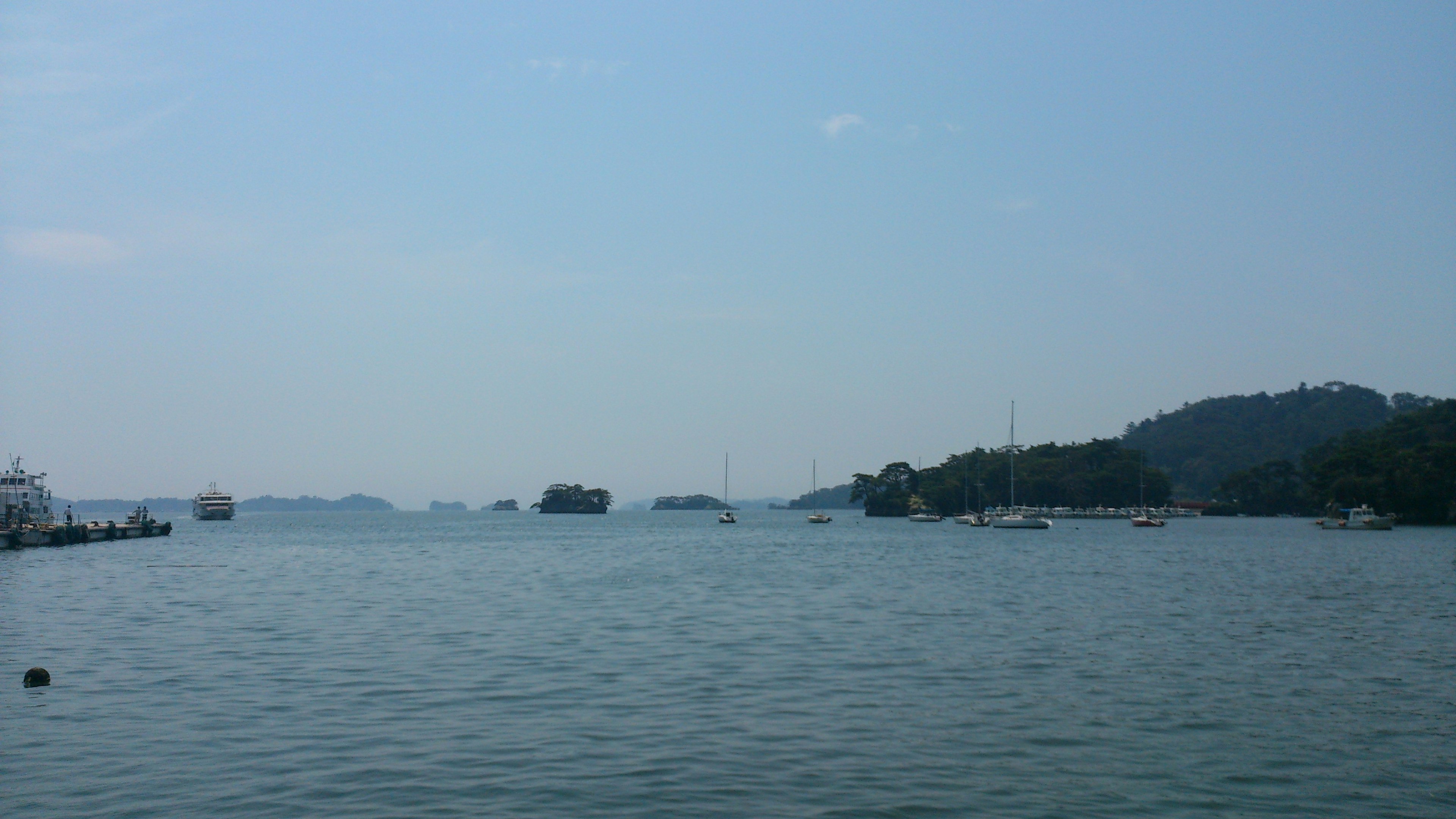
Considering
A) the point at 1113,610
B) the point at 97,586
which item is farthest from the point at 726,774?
the point at 97,586

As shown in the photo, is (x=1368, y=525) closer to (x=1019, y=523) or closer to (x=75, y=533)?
(x=1019, y=523)

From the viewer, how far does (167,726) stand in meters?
19.9

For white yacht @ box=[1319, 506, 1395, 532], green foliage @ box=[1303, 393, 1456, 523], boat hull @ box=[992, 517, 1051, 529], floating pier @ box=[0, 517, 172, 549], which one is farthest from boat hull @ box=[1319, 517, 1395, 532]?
floating pier @ box=[0, 517, 172, 549]

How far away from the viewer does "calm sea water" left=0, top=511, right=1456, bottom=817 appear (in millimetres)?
15469

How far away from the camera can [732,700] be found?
22.6m

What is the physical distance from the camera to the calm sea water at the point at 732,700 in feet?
50.8

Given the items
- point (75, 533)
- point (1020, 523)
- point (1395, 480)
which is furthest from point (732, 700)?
point (1395, 480)

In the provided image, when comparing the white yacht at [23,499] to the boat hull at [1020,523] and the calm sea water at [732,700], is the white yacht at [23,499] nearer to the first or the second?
the calm sea water at [732,700]

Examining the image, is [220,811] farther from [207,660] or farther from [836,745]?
[207,660]

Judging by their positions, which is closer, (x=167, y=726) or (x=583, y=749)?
(x=583, y=749)

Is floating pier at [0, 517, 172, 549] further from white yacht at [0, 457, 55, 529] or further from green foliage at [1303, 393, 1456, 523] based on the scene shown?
green foliage at [1303, 393, 1456, 523]

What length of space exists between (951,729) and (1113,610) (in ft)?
78.7

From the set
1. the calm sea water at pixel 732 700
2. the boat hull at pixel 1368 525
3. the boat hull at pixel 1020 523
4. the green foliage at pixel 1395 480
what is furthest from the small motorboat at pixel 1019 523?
the calm sea water at pixel 732 700

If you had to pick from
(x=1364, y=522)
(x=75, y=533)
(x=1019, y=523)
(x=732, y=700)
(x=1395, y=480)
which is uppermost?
(x=1395, y=480)
